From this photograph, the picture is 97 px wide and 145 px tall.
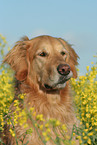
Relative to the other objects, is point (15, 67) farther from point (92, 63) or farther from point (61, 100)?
point (92, 63)

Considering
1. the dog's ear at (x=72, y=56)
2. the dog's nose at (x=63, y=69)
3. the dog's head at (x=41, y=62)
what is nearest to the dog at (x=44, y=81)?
the dog's head at (x=41, y=62)

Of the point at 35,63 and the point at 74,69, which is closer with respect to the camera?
the point at 35,63

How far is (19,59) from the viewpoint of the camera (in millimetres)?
4797

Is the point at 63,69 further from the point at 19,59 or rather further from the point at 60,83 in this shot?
the point at 19,59

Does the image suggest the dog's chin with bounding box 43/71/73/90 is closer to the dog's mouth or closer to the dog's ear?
the dog's mouth

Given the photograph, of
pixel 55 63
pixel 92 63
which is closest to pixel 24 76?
pixel 55 63

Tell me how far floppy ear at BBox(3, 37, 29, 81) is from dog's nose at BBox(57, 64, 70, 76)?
96cm

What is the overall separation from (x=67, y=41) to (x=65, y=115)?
6.69 feet

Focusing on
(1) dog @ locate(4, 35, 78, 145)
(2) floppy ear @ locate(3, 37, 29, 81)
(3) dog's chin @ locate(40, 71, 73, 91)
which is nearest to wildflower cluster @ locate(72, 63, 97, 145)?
(1) dog @ locate(4, 35, 78, 145)

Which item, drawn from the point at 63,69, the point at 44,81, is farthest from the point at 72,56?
the point at 63,69

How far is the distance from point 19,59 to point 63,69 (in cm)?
132

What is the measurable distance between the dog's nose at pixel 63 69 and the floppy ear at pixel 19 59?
38.0 inches

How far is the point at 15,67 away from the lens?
4.73 metres

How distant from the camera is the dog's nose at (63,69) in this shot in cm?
380
